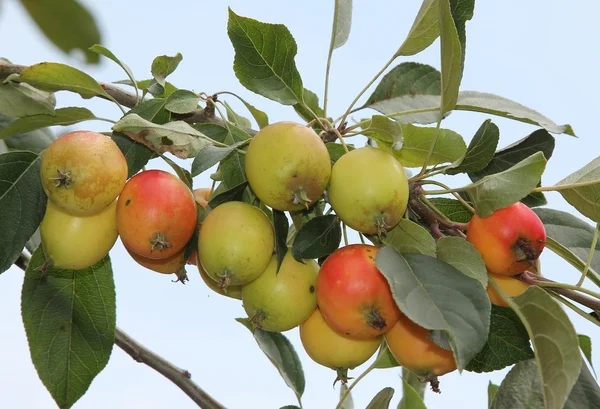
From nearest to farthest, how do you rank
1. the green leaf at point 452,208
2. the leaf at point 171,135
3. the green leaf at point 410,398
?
1. the leaf at point 171,135
2. the green leaf at point 452,208
3. the green leaf at point 410,398

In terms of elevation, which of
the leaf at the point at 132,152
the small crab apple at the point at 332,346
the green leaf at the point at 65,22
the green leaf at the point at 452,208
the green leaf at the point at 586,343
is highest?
the green leaf at the point at 65,22

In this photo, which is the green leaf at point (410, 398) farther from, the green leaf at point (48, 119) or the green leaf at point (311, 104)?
the green leaf at point (48, 119)

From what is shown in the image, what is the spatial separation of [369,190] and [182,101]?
557 millimetres

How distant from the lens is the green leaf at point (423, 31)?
1.73 m

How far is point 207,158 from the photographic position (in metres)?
1.53

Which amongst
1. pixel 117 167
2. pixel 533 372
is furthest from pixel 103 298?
pixel 533 372

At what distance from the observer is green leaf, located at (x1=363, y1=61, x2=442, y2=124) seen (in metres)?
2.04

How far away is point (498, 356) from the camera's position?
167cm

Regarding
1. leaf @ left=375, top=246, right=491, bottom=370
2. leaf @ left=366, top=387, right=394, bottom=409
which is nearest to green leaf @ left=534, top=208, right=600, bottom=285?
leaf @ left=375, top=246, right=491, bottom=370

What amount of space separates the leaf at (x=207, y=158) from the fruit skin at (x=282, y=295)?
0.29 meters

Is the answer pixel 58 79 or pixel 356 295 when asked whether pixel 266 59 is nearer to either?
pixel 58 79

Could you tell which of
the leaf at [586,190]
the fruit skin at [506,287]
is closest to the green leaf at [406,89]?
the leaf at [586,190]

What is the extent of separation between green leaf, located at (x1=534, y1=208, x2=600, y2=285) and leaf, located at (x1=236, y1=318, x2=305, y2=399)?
3.20 feet

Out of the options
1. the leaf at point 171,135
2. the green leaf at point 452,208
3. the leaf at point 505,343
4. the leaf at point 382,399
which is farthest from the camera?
the leaf at point 382,399
